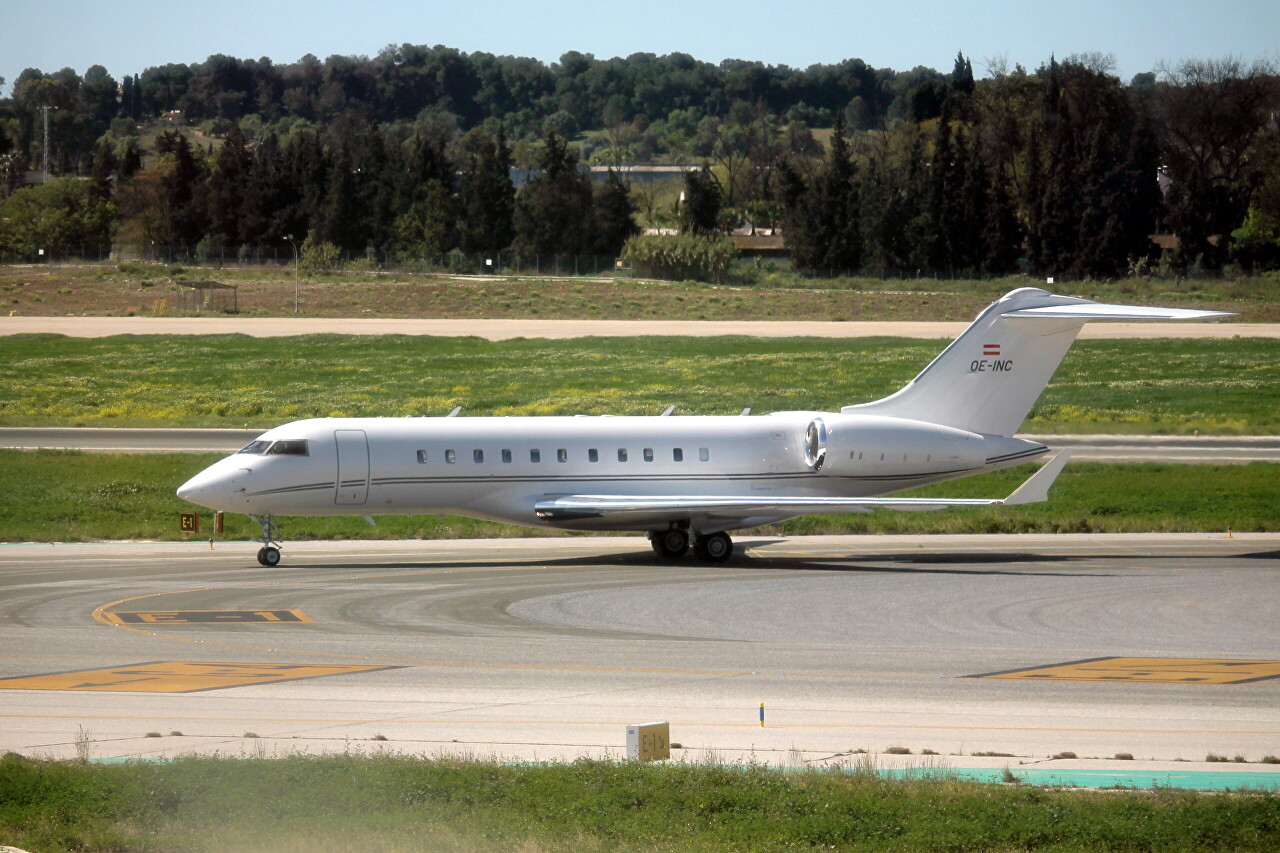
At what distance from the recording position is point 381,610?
25875mm

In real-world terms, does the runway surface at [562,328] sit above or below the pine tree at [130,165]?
below

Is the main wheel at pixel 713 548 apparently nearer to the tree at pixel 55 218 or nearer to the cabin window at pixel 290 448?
the cabin window at pixel 290 448

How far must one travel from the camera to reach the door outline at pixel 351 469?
31375 millimetres

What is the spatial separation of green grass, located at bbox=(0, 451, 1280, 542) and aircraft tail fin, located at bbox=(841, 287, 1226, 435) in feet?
15.7

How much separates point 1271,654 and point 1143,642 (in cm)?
183

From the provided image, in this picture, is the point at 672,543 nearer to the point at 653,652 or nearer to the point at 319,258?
the point at 653,652

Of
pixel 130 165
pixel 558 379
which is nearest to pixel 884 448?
pixel 558 379

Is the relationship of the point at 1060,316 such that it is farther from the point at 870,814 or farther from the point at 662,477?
the point at 870,814

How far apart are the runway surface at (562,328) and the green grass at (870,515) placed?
124 feet

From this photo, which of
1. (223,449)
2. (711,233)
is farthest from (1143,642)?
(711,233)

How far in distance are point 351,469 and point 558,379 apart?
33.2 m

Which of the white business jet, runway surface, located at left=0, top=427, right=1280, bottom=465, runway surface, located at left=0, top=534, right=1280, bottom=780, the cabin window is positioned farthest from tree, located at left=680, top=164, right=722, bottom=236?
the cabin window

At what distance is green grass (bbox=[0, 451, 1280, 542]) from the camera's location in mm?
37875

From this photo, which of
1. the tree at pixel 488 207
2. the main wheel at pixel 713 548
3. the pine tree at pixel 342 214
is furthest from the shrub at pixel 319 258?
the main wheel at pixel 713 548
